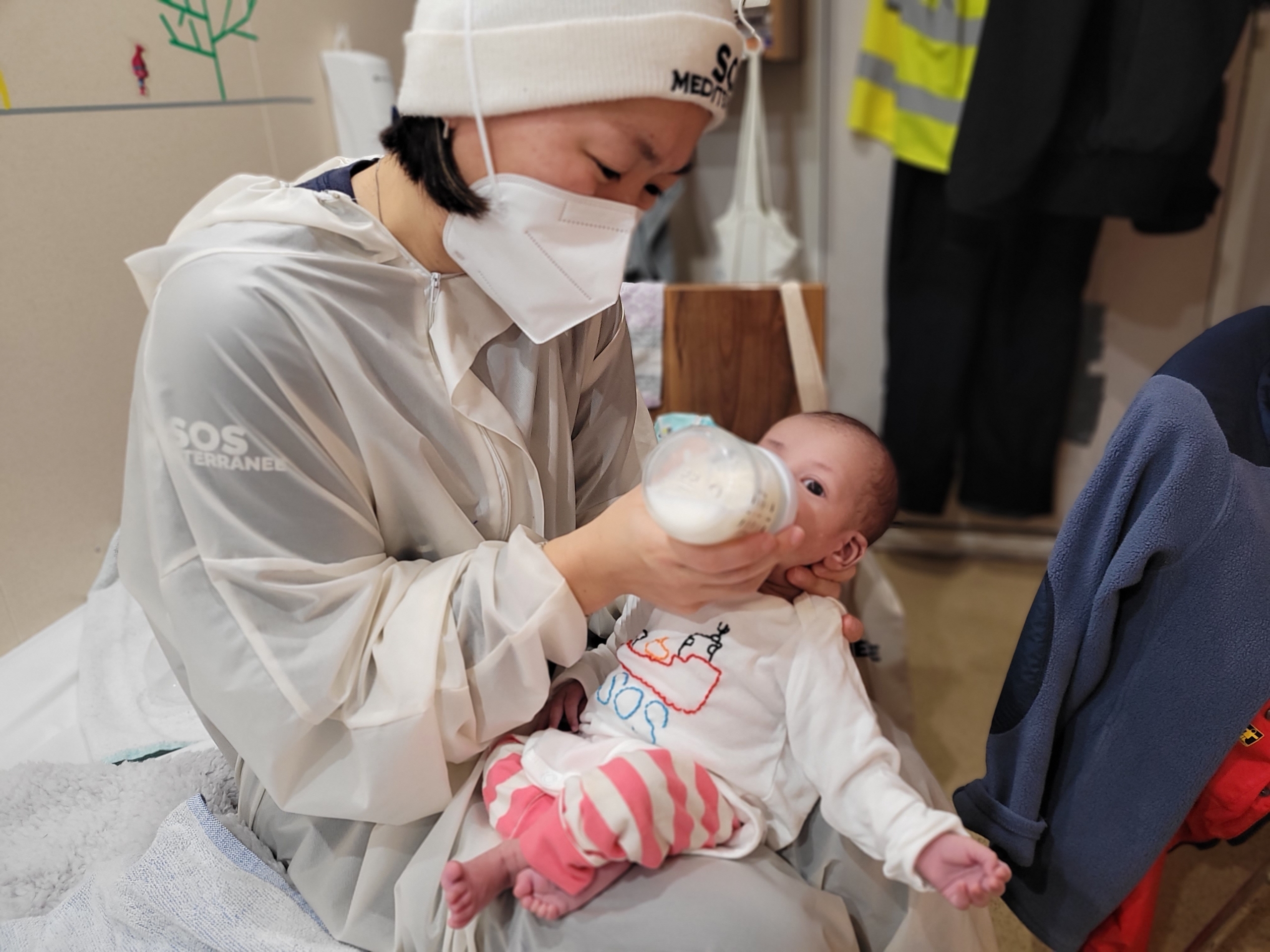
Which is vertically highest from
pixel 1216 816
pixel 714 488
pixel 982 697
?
pixel 714 488

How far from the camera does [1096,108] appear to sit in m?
1.86

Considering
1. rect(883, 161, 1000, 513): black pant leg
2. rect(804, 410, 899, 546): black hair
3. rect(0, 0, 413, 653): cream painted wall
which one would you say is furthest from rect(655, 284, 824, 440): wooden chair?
rect(0, 0, 413, 653): cream painted wall

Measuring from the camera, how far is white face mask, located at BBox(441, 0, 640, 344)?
833 mm

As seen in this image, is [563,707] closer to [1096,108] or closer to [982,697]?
[982,697]

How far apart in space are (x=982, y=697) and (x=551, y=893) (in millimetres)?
1556

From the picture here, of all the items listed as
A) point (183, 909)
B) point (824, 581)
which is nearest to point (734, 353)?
point (824, 581)

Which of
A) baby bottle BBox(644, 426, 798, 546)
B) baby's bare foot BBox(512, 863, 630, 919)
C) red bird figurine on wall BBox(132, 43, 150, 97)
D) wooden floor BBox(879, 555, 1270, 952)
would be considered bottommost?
wooden floor BBox(879, 555, 1270, 952)

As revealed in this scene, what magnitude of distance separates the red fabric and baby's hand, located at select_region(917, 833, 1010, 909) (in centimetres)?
42

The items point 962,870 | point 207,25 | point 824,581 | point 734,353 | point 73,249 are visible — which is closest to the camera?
point 962,870

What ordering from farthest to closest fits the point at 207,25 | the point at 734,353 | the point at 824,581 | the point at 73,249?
the point at 734,353 → the point at 207,25 → the point at 73,249 → the point at 824,581

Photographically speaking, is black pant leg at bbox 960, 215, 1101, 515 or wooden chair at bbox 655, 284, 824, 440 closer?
wooden chair at bbox 655, 284, 824, 440

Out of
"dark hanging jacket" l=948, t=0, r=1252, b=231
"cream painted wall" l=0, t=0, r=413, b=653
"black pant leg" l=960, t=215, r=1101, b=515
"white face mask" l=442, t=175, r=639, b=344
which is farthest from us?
"black pant leg" l=960, t=215, r=1101, b=515

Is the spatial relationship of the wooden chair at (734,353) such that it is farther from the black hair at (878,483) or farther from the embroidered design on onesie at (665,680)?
the embroidered design on onesie at (665,680)

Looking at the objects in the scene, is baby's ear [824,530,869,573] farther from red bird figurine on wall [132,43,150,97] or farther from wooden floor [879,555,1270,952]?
red bird figurine on wall [132,43,150,97]
